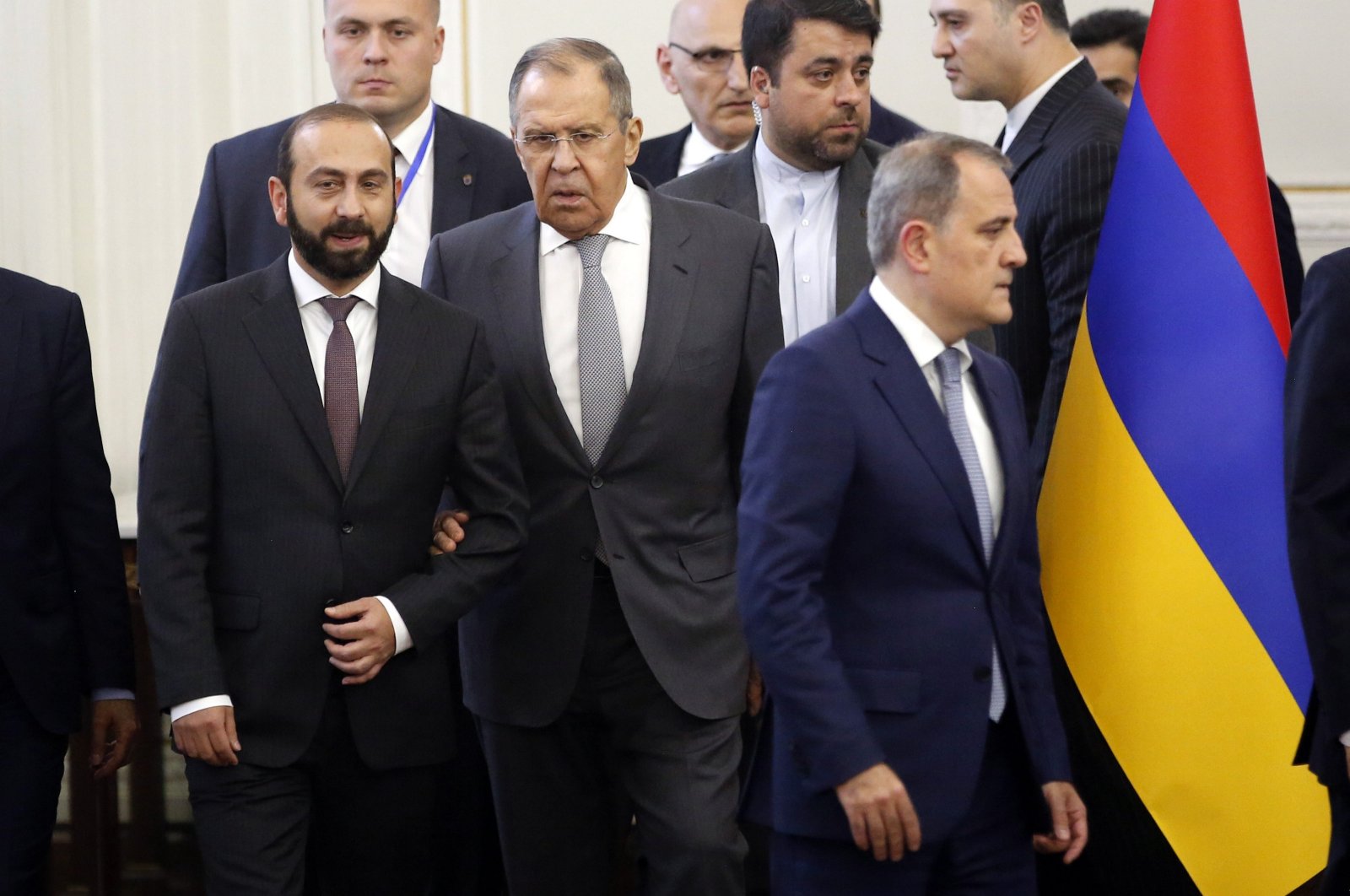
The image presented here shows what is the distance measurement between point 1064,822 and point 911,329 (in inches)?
29.1

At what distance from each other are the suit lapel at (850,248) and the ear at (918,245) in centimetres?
92

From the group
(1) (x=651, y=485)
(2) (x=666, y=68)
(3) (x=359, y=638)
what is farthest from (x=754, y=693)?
(2) (x=666, y=68)

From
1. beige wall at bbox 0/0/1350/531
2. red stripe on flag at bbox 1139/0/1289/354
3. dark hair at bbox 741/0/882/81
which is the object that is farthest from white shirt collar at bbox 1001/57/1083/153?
beige wall at bbox 0/0/1350/531

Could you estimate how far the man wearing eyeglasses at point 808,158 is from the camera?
3.40 m


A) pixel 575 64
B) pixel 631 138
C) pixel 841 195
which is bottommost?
pixel 841 195

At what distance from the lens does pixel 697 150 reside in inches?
180

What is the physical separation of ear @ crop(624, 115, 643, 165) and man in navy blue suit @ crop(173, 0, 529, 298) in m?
0.63

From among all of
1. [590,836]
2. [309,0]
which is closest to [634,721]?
[590,836]

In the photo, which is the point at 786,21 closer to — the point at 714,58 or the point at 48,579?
the point at 714,58

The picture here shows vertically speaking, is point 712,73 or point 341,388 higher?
point 712,73

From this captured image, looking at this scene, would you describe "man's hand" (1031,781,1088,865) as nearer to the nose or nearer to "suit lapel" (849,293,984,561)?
"suit lapel" (849,293,984,561)

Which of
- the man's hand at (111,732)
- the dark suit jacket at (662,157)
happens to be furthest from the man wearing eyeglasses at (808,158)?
the man's hand at (111,732)

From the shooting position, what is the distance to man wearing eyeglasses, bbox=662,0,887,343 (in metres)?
3.40

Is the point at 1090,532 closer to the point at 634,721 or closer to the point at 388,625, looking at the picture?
the point at 634,721
